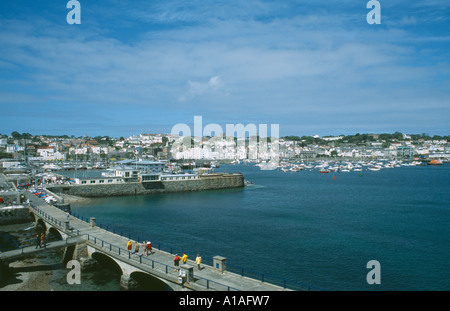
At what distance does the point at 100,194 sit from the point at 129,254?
1529 inches

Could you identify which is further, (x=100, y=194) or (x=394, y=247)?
(x=100, y=194)

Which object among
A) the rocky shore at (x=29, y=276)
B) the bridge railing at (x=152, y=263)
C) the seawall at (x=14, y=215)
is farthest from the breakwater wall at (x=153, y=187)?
the bridge railing at (x=152, y=263)

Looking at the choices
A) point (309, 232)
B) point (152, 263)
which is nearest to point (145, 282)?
point (152, 263)

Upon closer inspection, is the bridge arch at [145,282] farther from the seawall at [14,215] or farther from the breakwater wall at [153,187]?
the breakwater wall at [153,187]

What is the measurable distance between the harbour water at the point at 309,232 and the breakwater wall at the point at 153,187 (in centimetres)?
256

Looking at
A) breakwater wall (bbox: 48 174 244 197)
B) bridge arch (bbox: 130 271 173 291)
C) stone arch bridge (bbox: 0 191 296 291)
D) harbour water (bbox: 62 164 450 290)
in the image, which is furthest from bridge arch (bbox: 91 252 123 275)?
breakwater wall (bbox: 48 174 244 197)

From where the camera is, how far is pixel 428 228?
33.2 m

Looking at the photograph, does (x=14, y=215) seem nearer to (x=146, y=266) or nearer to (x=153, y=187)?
(x=146, y=266)

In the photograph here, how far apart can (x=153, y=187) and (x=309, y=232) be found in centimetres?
3432

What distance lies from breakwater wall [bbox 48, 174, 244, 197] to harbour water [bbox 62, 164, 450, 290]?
2563mm
